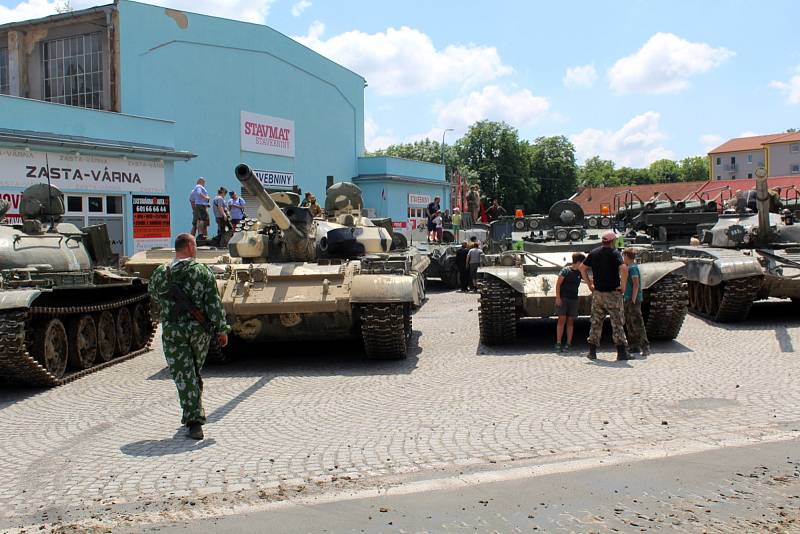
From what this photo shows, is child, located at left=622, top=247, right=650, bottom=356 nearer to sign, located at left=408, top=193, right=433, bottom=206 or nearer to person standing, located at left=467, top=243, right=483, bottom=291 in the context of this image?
person standing, located at left=467, top=243, right=483, bottom=291

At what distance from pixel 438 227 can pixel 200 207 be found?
8632 millimetres

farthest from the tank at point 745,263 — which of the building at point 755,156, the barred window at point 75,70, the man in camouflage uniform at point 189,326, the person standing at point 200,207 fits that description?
the building at point 755,156

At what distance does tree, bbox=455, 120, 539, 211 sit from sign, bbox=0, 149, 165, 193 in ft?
170

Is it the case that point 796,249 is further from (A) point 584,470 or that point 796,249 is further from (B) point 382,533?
(B) point 382,533

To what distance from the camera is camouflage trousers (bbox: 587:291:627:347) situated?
10.4m

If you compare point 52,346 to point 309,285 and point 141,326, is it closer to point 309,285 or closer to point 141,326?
point 141,326

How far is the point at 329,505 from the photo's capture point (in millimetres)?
5223

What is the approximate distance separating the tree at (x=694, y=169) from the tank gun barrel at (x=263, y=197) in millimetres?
119888

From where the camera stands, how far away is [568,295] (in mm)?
11336

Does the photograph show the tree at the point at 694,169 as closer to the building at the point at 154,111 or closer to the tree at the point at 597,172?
the tree at the point at 597,172

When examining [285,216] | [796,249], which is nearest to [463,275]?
[796,249]

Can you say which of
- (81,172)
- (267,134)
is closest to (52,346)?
(81,172)

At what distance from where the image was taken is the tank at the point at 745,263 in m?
13.3

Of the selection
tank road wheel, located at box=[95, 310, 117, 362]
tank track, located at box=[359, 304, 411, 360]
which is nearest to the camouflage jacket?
tank track, located at box=[359, 304, 411, 360]
